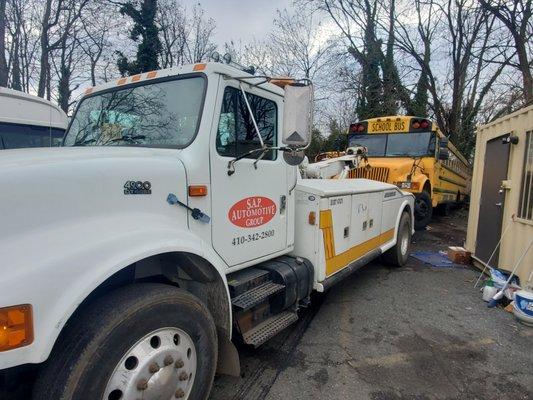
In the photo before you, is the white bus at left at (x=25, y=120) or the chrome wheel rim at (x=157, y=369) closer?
the chrome wheel rim at (x=157, y=369)

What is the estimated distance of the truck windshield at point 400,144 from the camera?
9141 millimetres

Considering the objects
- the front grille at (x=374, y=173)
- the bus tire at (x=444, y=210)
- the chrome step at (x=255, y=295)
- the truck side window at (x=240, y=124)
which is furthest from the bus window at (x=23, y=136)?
the bus tire at (x=444, y=210)

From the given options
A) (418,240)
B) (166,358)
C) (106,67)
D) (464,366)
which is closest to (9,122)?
(166,358)

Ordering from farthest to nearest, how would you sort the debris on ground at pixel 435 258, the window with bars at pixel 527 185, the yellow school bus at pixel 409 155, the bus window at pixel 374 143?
the bus window at pixel 374 143 → the yellow school bus at pixel 409 155 → the debris on ground at pixel 435 258 → the window with bars at pixel 527 185

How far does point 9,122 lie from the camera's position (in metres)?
5.27

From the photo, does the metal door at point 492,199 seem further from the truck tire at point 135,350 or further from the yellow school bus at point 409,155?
the truck tire at point 135,350

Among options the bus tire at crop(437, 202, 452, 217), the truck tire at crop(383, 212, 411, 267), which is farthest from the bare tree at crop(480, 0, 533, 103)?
the truck tire at crop(383, 212, 411, 267)

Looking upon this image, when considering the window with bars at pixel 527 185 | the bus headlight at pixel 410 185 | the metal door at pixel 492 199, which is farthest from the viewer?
the bus headlight at pixel 410 185

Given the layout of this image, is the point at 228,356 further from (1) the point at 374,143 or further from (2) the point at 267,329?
(1) the point at 374,143

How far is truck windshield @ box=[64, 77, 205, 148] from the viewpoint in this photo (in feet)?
8.59

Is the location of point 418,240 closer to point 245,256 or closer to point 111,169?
point 245,256

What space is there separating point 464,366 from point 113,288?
3075 mm

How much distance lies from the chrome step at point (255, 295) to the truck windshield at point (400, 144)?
7391 mm

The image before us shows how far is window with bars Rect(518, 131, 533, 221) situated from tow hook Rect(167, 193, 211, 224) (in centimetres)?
450
